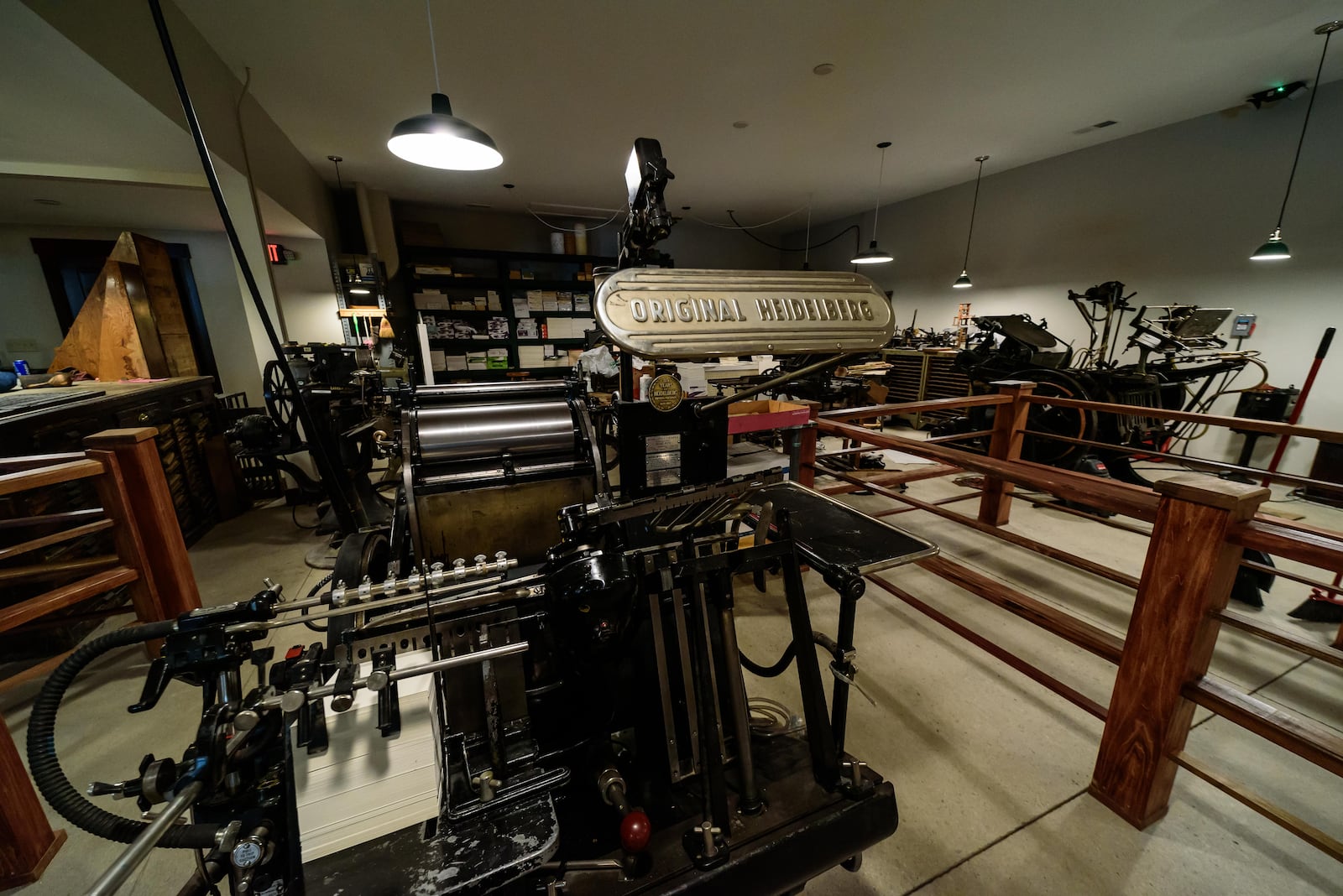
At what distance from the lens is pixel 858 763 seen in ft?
3.63

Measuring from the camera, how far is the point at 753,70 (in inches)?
125

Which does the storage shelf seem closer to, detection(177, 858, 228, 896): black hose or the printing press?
the printing press

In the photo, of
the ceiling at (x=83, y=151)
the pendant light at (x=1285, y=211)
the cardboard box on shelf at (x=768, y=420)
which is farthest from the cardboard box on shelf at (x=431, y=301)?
the pendant light at (x=1285, y=211)

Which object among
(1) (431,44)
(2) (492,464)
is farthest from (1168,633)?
(1) (431,44)

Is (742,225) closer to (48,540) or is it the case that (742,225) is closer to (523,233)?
(523,233)

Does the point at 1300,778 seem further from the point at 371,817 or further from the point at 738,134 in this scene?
the point at 738,134

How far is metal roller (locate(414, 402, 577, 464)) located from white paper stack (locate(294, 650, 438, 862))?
1061 mm

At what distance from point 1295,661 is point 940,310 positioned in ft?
19.0

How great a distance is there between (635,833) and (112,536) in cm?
245

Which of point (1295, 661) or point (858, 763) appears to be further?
point (1295, 661)

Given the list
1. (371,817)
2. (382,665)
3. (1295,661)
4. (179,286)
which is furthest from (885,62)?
(179,286)

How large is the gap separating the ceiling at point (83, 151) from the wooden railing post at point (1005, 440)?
16.2 feet

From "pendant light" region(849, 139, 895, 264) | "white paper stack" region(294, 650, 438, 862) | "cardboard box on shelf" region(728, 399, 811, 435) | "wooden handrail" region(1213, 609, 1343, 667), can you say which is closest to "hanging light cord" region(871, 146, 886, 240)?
"pendant light" region(849, 139, 895, 264)

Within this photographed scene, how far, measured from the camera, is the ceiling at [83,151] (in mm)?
1909
